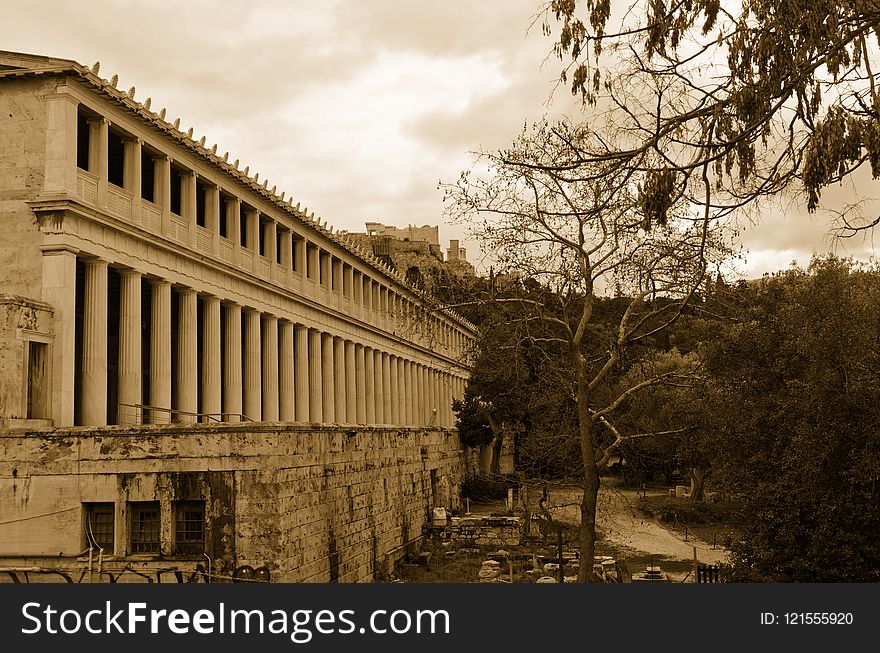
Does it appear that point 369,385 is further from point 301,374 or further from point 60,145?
point 60,145

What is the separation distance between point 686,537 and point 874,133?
33235mm

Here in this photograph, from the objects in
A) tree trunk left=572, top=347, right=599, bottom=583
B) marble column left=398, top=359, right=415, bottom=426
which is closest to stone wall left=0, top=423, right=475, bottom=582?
tree trunk left=572, top=347, right=599, bottom=583

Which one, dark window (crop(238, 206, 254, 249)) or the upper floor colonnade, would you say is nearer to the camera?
the upper floor colonnade

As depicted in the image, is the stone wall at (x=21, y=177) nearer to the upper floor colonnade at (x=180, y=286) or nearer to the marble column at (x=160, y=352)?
the upper floor colonnade at (x=180, y=286)

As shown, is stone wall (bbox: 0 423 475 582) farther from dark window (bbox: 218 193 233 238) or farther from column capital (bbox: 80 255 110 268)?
dark window (bbox: 218 193 233 238)

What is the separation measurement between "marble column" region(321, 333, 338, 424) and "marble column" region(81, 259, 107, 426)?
2108 cm

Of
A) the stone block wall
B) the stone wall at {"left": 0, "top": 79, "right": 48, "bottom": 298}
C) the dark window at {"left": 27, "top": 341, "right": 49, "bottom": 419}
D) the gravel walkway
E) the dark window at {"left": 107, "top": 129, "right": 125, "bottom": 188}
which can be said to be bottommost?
the gravel walkway

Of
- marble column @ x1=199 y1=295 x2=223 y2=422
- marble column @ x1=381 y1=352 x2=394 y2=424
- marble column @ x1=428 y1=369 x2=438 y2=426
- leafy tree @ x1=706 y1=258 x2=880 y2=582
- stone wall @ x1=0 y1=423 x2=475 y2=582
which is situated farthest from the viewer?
marble column @ x1=428 y1=369 x2=438 y2=426

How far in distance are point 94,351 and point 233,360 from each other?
33.8ft

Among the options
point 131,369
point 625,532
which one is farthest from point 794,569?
point 625,532

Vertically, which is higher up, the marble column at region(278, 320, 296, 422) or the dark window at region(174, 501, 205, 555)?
the marble column at region(278, 320, 296, 422)

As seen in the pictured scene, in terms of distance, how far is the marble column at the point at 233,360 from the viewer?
36938 mm

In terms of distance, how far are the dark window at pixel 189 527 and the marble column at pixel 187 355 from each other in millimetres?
12107

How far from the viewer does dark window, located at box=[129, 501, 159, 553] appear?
20.6 metres
